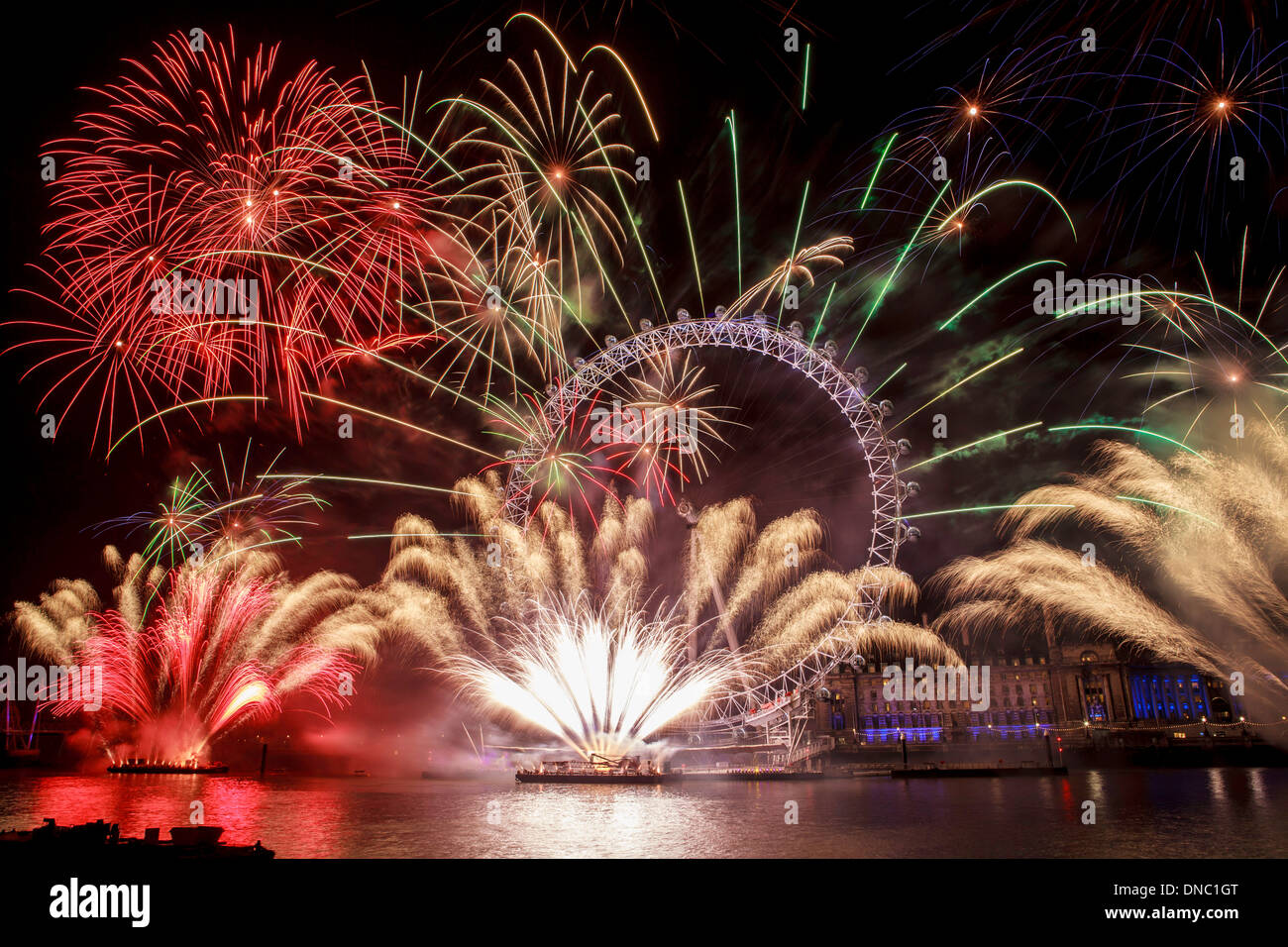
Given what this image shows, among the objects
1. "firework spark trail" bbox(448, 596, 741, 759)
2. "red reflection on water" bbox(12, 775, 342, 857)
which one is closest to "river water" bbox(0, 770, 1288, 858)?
"red reflection on water" bbox(12, 775, 342, 857)

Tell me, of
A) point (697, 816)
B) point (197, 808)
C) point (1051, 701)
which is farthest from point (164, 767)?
point (1051, 701)

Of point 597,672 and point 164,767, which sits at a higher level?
point 597,672

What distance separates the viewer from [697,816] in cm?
2628

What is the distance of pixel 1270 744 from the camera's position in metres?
61.0

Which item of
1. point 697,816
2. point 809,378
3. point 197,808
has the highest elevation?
point 809,378

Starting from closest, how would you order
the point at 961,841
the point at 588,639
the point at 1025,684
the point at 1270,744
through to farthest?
the point at 961,841, the point at 588,639, the point at 1270,744, the point at 1025,684

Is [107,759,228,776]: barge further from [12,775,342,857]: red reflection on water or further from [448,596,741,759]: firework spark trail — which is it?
[448,596,741,759]: firework spark trail

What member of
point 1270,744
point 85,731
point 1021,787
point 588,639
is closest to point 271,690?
point 588,639

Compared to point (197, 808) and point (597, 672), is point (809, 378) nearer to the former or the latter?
point (597, 672)

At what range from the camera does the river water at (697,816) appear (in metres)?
18.7

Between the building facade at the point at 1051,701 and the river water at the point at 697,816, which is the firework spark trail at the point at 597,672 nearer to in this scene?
the river water at the point at 697,816
